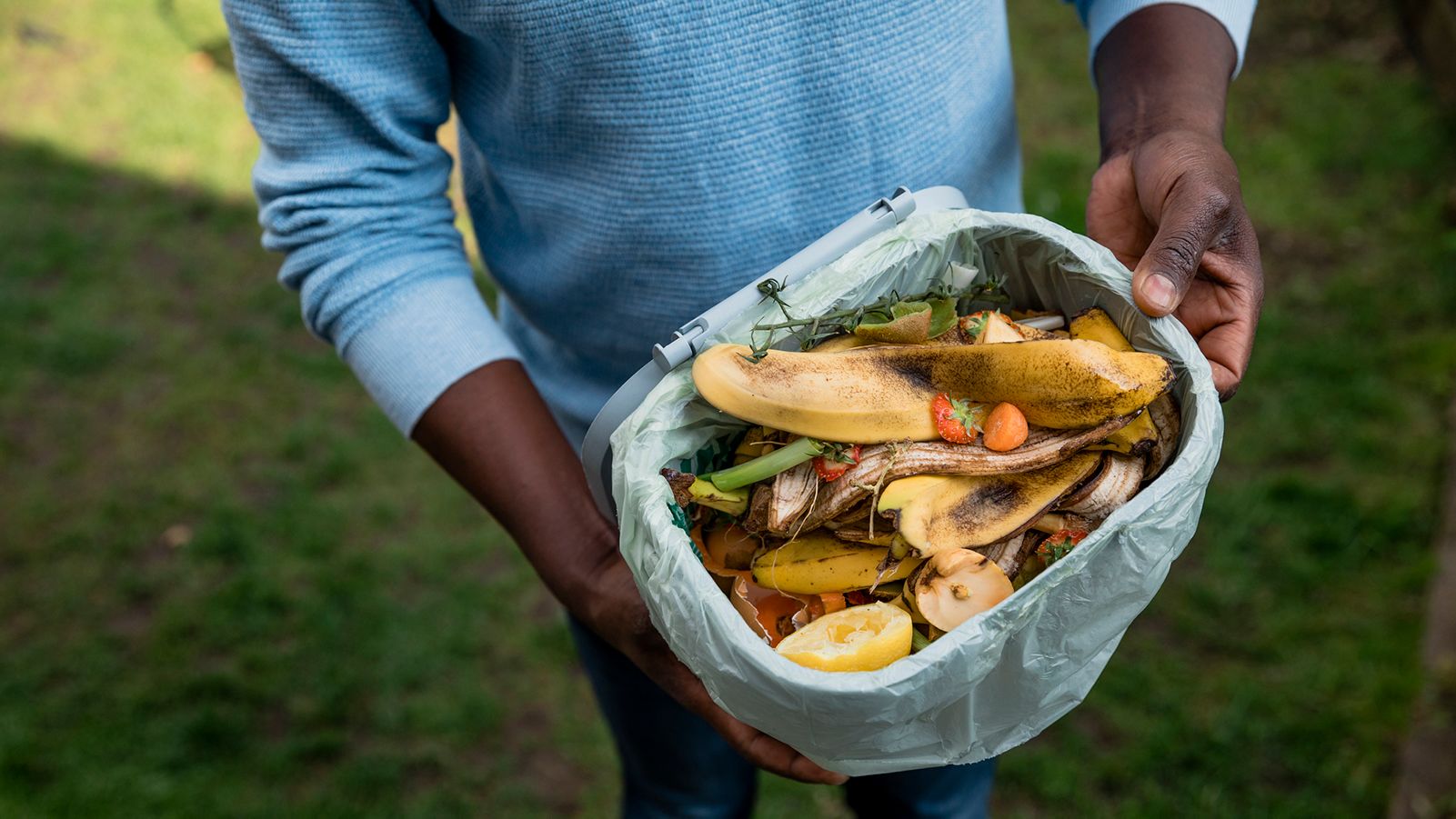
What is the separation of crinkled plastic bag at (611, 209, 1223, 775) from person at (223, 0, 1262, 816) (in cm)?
13

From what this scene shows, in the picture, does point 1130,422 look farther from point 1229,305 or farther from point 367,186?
point 367,186

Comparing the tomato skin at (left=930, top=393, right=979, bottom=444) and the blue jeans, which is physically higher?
the tomato skin at (left=930, top=393, right=979, bottom=444)

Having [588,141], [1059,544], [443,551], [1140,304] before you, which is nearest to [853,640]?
[1059,544]

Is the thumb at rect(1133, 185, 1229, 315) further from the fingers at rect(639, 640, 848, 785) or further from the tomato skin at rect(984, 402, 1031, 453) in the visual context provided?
the fingers at rect(639, 640, 848, 785)

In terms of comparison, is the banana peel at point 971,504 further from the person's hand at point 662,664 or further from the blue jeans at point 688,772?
the blue jeans at point 688,772

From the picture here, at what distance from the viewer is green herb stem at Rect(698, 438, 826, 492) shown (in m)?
1.17

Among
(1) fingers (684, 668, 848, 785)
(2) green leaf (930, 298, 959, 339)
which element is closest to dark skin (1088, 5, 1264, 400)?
(2) green leaf (930, 298, 959, 339)

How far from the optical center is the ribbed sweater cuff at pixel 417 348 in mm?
1470

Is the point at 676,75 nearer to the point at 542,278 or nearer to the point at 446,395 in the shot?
the point at 542,278

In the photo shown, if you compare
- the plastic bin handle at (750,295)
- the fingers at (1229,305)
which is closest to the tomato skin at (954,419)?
the plastic bin handle at (750,295)

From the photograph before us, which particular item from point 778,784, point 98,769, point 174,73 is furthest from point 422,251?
point 174,73

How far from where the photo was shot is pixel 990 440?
1192 mm

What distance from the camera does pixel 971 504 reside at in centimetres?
119

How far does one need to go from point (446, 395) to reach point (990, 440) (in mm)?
732
